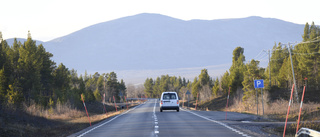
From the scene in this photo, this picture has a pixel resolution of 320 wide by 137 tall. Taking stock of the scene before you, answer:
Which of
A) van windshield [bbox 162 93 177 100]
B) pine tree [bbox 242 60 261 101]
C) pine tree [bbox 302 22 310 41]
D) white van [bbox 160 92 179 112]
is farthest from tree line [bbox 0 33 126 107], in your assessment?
pine tree [bbox 302 22 310 41]

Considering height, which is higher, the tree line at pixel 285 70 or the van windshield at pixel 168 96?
the tree line at pixel 285 70

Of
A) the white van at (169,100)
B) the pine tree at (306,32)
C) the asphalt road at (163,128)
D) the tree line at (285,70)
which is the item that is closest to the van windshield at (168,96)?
the white van at (169,100)

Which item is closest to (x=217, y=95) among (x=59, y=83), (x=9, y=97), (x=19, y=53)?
(x=59, y=83)

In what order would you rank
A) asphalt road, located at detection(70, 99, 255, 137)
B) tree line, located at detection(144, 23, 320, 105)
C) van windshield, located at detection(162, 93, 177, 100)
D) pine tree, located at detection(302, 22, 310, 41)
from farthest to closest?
1. pine tree, located at detection(302, 22, 310, 41)
2. tree line, located at detection(144, 23, 320, 105)
3. van windshield, located at detection(162, 93, 177, 100)
4. asphalt road, located at detection(70, 99, 255, 137)

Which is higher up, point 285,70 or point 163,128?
point 285,70

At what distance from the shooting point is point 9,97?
136 ft

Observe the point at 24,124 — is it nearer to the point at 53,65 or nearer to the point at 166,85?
the point at 53,65

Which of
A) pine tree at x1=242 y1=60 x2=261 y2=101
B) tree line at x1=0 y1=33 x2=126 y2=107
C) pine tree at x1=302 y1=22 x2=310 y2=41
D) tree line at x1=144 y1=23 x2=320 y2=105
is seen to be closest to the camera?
tree line at x1=0 y1=33 x2=126 y2=107

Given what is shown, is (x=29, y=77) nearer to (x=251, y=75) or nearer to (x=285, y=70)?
(x=251, y=75)

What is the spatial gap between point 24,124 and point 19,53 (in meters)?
36.0

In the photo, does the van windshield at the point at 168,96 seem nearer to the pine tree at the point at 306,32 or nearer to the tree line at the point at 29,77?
the tree line at the point at 29,77

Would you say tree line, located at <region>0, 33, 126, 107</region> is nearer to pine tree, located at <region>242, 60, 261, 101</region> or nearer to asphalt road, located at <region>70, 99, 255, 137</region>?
asphalt road, located at <region>70, 99, 255, 137</region>

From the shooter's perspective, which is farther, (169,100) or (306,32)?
(306,32)

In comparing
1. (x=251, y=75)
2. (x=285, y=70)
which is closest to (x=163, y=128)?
(x=251, y=75)
